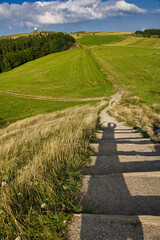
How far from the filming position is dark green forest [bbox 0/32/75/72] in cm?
8481

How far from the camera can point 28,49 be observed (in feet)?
299

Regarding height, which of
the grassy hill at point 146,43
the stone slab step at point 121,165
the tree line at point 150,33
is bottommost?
the stone slab step at point 121,165

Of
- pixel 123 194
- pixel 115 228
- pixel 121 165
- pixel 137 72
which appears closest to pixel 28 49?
pixel 137 72

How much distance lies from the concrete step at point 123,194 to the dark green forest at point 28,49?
Result: 309 ft

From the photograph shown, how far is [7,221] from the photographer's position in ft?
7.27

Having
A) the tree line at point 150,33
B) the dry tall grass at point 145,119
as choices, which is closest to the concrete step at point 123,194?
the dry tall grass at point 145,119

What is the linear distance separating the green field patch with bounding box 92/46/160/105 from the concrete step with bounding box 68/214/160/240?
25.2 metres

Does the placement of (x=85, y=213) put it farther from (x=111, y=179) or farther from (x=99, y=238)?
(x=111, y=179)

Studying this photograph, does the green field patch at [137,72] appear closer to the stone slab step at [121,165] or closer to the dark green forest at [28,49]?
the stone slab step at [121,165]

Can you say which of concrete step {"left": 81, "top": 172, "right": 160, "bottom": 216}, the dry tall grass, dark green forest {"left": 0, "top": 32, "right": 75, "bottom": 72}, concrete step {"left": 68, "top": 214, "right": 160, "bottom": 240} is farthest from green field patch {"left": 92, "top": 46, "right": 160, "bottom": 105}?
dark green forest {"left": 0, "top": 32, "right": 75, "bottom": 72}

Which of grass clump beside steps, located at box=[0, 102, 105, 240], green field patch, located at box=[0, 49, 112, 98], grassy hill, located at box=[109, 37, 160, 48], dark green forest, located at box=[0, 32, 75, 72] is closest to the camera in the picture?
grass clump beside steps, located at box=[0, 102, 105, 240]

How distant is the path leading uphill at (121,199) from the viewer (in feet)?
6.71

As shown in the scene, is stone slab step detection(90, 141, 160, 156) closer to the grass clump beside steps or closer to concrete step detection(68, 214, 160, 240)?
the grass clump beside steps

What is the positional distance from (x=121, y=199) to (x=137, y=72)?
43.8 metres
